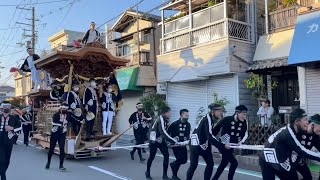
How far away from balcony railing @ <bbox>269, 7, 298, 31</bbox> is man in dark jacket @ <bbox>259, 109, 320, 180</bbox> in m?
9.55

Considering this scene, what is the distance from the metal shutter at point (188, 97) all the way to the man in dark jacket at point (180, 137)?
8452mm

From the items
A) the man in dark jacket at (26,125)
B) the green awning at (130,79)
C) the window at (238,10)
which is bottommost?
the man in dark jacket at (26,125)

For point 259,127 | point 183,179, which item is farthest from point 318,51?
point 183,179

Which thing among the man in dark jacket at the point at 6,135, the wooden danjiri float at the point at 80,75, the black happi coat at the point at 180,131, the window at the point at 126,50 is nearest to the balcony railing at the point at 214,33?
the wooden danjiri float at the point at 80,75

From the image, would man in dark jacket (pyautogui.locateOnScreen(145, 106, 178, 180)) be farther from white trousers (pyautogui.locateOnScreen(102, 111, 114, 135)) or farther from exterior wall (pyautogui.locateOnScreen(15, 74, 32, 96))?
exterior wall (pyautogui.locateOnScreen(15, 74, 32, 96))

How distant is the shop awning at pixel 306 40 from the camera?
11.5 meters

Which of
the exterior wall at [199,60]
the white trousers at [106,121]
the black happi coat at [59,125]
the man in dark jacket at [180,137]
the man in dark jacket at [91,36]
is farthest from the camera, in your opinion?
the exterior wall at [199,60]

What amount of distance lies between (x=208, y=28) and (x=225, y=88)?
9.16ft

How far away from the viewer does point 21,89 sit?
189ft

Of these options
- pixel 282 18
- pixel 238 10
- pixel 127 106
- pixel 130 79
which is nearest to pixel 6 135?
pixel 282 18

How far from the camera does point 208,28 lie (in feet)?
55.0

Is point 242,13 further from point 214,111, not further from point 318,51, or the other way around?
point 214,111

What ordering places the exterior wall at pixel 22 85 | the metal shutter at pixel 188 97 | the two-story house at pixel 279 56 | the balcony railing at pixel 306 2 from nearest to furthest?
1. the balcony railing at pixel 306 2
2. the two-story house at pixel 279 56
3. the metal shutter at pixel 188 97
4. the exterior wall at pixel 22 85

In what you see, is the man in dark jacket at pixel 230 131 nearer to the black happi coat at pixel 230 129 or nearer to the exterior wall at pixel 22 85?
the black happi coat at pixel 230 129
